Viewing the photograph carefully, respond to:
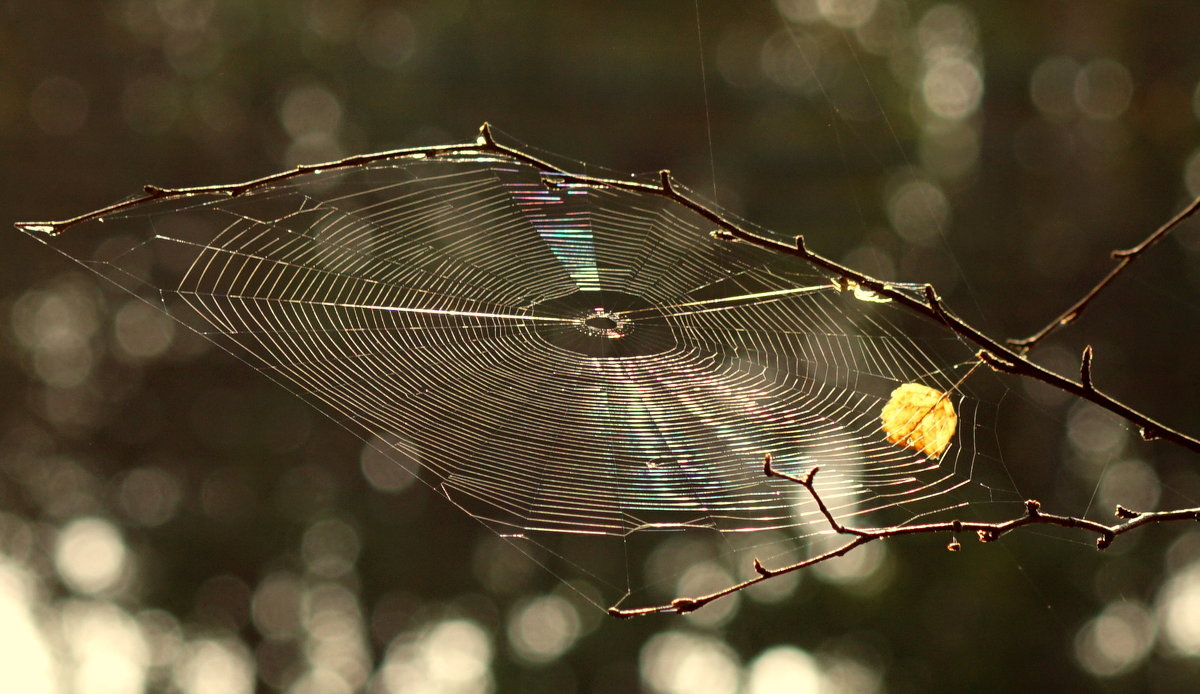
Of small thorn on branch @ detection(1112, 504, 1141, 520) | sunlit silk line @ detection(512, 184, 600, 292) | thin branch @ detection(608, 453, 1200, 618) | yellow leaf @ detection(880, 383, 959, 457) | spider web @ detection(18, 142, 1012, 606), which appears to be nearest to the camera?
thin branch @ detection(608, 453, 1200, 618)

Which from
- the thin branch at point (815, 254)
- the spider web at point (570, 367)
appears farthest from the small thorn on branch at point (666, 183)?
the spider web at point (570, 367)

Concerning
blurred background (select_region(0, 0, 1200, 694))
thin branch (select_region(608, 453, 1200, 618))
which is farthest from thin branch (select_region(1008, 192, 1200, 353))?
blurred background (select_region(0, 0, 1200, 694))

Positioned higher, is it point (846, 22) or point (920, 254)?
point (846, 22)

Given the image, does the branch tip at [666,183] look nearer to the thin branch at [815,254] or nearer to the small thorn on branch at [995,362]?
the thin branch at [815,254]

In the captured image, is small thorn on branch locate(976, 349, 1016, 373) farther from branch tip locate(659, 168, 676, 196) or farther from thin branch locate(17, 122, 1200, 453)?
branch tip locate(659, 168, 676, 196)

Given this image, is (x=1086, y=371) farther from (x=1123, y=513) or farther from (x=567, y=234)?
(x=567, y=234)

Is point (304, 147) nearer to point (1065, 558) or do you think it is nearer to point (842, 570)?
point (842, 570)

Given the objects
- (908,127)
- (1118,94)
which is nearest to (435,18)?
(908,127)
